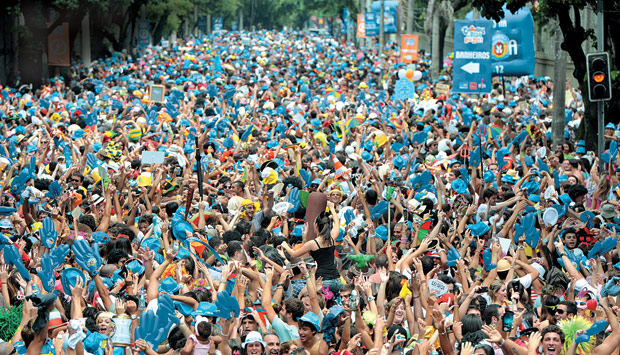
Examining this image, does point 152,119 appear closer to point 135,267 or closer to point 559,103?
point 559,103

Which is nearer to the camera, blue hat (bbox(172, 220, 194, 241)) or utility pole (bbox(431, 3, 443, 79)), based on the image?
blue hat (bbox(172, 220, 194, 241))

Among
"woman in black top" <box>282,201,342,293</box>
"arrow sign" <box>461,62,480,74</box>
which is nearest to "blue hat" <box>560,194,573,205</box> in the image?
"woman in black top" <box>282,201,342,293</box>

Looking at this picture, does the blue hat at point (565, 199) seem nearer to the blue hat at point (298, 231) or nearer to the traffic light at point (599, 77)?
the blue hat at point (298, 231)

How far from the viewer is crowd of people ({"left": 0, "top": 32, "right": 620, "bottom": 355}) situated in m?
7.06

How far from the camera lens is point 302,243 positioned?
9.66 m

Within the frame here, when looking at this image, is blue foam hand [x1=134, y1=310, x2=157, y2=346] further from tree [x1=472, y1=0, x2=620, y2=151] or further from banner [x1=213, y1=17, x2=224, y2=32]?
banner [x1=213, y1=17, x2=224, y2=32]

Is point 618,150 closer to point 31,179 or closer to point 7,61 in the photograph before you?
point 31,179

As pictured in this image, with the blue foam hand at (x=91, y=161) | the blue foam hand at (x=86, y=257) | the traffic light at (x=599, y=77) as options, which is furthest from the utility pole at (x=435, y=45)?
the blue foam hand at (x=86, y=257)

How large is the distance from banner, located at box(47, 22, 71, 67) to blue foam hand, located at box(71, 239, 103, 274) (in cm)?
3055

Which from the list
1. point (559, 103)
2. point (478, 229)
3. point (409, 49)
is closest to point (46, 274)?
point (478, 229)

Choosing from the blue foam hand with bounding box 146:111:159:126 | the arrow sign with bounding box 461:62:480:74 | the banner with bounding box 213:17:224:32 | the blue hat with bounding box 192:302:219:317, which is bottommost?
the blue hat with bounding box 192:302:219:317

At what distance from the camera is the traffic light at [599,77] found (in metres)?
14.3

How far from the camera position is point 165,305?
22.9 feet

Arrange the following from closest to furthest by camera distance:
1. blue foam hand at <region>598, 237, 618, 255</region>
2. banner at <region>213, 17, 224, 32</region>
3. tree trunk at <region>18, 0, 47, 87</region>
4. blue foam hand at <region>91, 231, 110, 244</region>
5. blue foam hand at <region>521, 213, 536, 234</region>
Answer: blue foam hand at <region>598, 237, 618, 255</region> → blue foam hand at <region>521, 213, 536, 234</region> → blue foam hand at <region>91, 231, 110, 244</region> → tree trunk at <region>18, 0, 47, 87</region> → banner at <region>213, 17, 224, 32</region>
